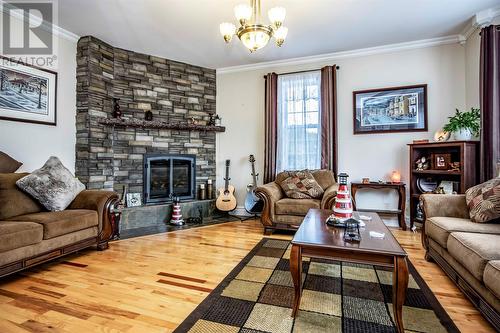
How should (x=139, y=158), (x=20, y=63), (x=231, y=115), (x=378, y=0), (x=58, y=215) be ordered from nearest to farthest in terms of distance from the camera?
(x=58, y=215), (x=378, y=0), (x=20, y=63), (x=139, y=158), (x=231, y=115)

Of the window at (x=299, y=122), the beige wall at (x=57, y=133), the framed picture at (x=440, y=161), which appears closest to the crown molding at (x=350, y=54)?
the window at (x=299, y=122)

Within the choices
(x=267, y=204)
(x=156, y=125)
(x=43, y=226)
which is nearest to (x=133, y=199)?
(x=156, y=125)

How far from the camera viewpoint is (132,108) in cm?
419

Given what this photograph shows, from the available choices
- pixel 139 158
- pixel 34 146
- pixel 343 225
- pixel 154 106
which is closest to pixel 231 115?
pixel 154 106

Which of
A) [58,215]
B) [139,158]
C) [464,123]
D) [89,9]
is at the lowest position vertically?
[58,215]

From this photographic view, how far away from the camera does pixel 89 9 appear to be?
3.01 m

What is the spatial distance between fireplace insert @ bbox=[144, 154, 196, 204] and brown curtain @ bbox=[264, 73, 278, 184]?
1300mm

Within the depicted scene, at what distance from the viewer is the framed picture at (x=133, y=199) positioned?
403cm

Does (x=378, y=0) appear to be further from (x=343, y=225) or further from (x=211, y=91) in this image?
(x=211, y=91)

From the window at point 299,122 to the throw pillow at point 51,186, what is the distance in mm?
2911

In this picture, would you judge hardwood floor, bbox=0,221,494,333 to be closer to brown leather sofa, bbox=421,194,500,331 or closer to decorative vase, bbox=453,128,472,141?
brown leather sofa, bbox=421,194,500,331

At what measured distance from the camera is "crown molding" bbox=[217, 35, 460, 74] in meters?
3.77

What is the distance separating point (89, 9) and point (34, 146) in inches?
69.1
